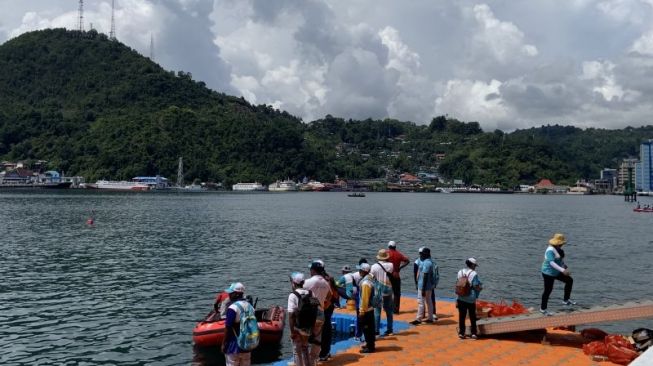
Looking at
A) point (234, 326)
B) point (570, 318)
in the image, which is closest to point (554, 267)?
point (570, 318)

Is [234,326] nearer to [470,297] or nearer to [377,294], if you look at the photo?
[377,294]

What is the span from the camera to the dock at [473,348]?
45.7 ft

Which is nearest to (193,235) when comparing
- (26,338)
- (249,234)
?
(249,234)

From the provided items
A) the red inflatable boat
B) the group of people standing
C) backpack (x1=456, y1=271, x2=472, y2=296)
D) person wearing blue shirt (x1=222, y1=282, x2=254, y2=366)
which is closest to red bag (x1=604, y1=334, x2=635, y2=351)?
the group of people standing

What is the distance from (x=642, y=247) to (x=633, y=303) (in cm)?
4727

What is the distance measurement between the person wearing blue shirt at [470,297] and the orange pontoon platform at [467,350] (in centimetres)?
36

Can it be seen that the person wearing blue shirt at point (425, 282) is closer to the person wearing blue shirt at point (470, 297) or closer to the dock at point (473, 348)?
the dock at point (473, 348)

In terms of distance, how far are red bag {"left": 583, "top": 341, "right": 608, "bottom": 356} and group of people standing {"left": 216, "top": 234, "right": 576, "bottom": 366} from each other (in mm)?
1256

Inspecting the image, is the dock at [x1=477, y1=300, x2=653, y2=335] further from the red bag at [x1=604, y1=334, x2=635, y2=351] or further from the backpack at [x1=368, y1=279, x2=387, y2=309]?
the backpack at [x1=368, y1=279, x2=387, y2=309]

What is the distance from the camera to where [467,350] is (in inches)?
584

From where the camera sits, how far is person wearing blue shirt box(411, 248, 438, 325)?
17.4 m

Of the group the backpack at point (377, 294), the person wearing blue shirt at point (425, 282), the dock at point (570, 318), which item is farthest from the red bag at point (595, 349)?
the backpack at point (377, 294)

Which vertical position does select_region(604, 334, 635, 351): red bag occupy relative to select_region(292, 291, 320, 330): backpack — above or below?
below

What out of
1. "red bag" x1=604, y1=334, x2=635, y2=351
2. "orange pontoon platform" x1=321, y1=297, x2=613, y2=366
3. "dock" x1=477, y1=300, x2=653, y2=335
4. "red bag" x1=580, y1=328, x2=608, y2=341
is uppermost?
"dock" x1=477, y1=300, x2=653, y2=335
